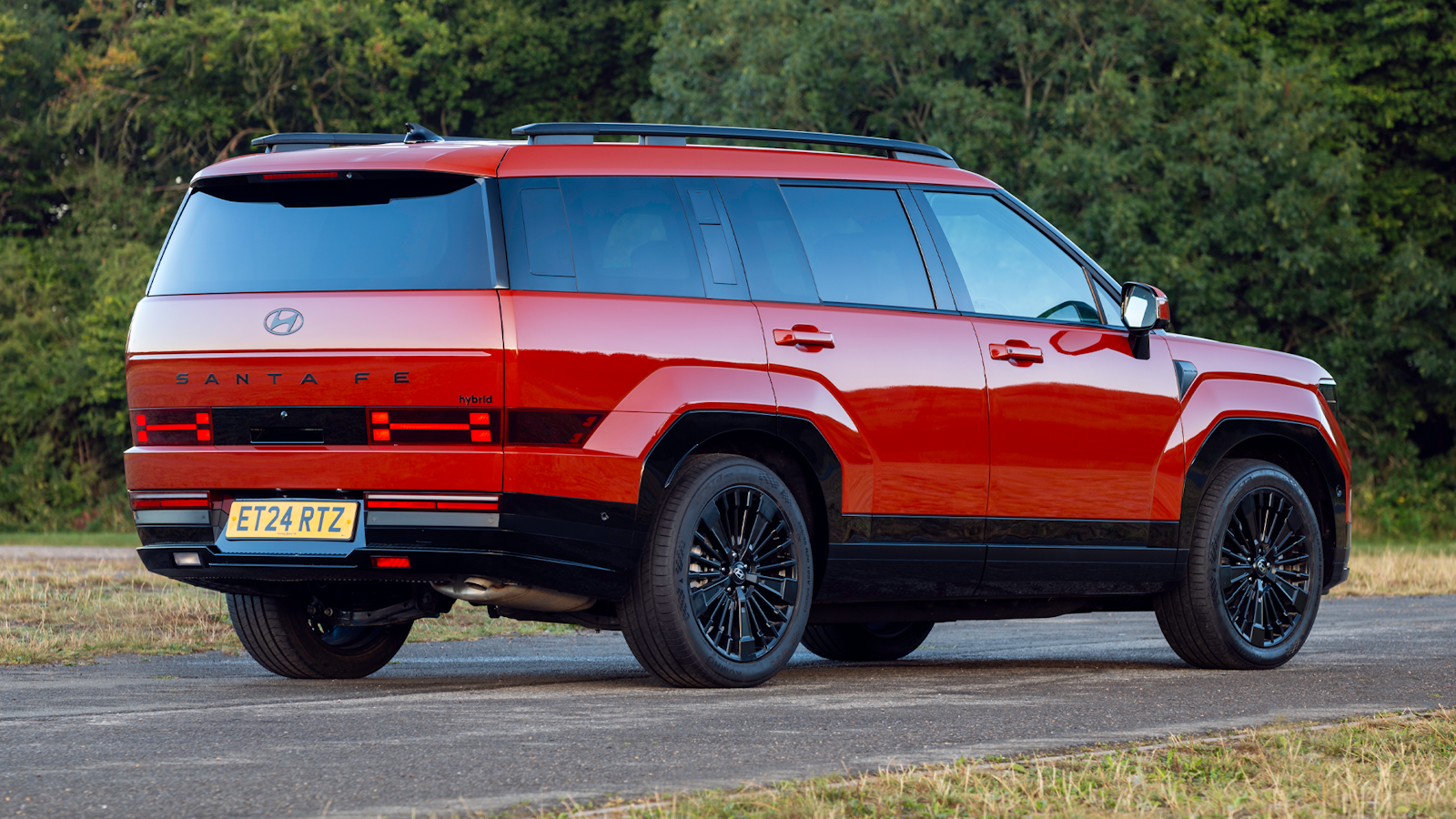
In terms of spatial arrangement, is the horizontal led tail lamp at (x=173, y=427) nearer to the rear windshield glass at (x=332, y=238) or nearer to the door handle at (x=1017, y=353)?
the rear windshield glass at (x=332, y=238)

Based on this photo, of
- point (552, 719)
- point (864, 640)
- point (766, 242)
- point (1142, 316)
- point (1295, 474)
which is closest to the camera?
point (552, 719)

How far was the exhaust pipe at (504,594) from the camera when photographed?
22.1 ft

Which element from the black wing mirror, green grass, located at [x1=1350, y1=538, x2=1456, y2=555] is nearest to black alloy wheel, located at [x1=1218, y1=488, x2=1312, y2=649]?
the black wing mirror

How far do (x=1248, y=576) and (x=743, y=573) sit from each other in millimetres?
2839

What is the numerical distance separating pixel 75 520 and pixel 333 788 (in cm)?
3247

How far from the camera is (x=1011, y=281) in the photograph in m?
8.25

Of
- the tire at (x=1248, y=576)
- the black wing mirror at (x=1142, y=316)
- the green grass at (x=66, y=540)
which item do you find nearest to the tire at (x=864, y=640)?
the tire at (x=1248, y=576)

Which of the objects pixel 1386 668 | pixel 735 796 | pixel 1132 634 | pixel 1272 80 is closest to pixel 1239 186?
pixel 1272 80

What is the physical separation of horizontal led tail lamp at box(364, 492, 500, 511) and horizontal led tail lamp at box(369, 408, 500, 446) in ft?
0.60

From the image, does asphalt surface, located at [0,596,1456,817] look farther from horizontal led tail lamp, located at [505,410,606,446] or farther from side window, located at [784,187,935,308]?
side window, located at [784,187,935,308]

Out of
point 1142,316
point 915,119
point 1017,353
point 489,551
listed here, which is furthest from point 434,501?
point 915,119

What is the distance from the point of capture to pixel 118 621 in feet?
35.2

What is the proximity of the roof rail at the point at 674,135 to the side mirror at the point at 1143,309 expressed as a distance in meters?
1.04

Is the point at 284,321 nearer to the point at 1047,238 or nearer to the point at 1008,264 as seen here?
the point at 1008,264
